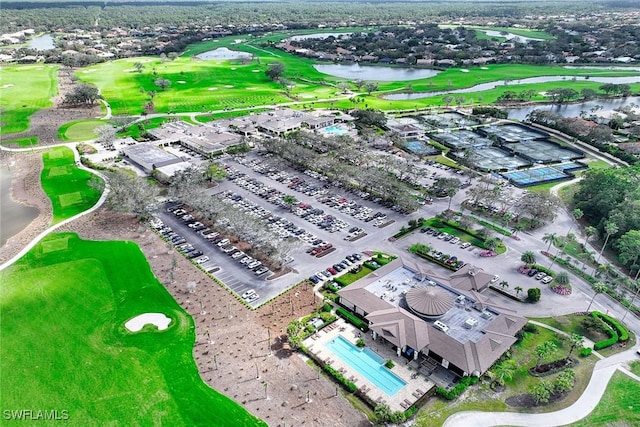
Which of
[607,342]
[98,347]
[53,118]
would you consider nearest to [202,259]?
[98,347]

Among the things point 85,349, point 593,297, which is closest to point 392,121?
point 593,297

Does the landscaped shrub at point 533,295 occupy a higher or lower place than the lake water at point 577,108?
lower

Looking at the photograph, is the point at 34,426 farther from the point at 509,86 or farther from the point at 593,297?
the point at 509,86

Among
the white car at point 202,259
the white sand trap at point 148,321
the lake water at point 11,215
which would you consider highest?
the white car at point 202,259

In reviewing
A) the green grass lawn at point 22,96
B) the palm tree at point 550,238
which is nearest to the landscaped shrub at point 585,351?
the palm tree at point 550,238

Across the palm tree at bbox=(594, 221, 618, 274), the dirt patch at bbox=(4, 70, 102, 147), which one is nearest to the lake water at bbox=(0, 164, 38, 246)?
the dirt patch at bbox=(4, 70, 102, 147)

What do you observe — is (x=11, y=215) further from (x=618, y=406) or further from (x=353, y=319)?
(x=618, y=406)

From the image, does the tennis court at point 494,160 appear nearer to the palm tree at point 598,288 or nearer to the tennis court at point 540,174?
the tennis court at point 540,174
